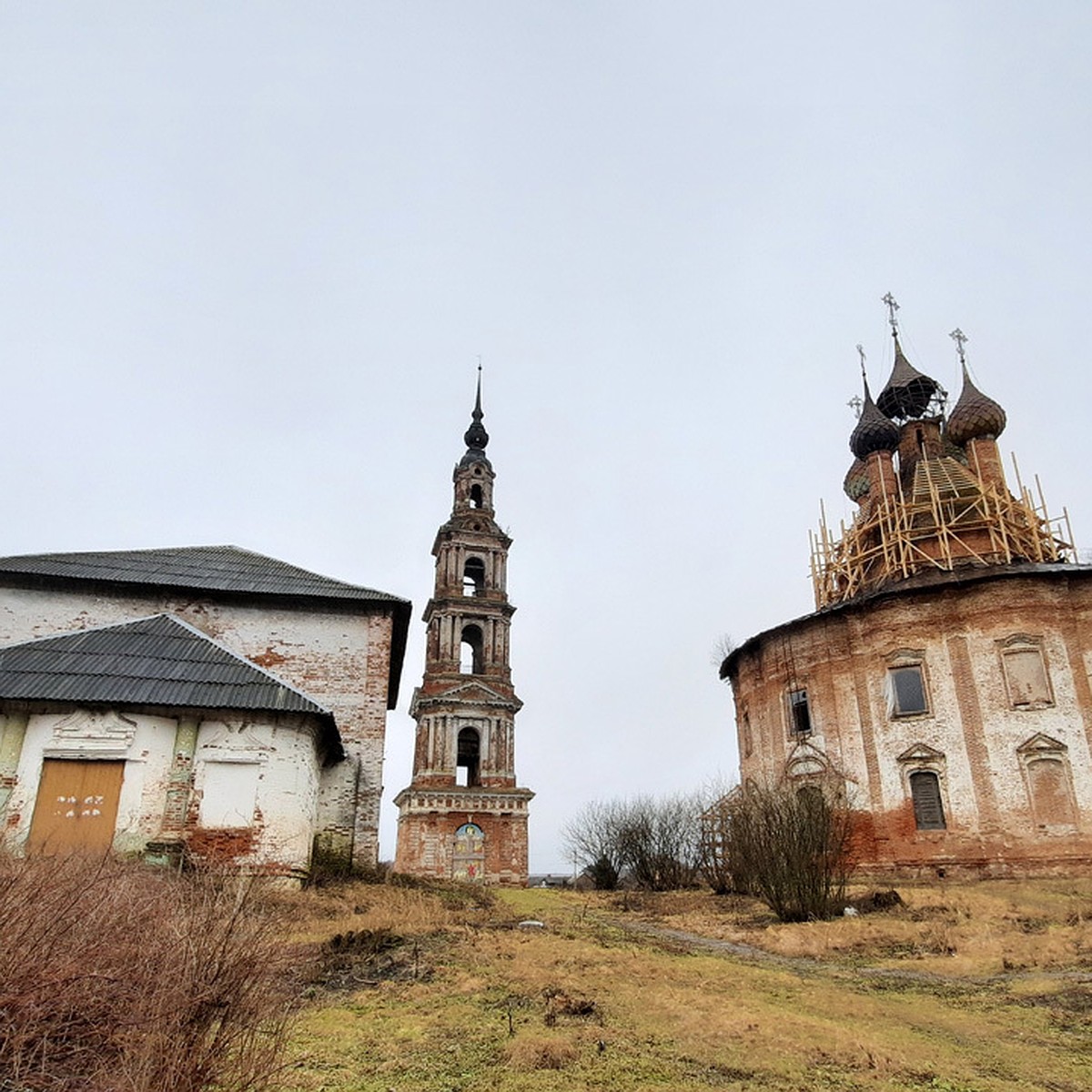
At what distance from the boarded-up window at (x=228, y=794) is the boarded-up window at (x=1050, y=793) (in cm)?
2171

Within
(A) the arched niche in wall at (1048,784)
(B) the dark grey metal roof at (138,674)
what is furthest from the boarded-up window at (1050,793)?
(B) the dark grey metal roof at (138,674)

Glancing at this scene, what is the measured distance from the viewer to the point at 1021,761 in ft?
78.3

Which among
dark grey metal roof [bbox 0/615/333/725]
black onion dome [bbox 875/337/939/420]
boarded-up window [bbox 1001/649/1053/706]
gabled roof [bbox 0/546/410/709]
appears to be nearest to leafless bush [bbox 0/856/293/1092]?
dark grey metal roof [bbox 0/615/333/725]

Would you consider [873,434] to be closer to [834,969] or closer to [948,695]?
[948,695]

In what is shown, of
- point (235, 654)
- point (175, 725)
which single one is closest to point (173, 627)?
point (235, 654)

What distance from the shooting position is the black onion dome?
3847 centimetres

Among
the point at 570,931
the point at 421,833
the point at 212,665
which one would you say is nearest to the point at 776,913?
the point at 570,931

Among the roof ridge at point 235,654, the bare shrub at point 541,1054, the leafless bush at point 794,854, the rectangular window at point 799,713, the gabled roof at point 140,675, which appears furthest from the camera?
the rectangular window at point 799,713

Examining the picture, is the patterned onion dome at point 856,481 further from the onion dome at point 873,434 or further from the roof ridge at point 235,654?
the roof ridge at point 235,654

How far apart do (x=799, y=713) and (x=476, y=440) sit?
28.3 m

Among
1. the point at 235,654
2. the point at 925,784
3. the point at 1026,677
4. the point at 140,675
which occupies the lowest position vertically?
the point at 925,784

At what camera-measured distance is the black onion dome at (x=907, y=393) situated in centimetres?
3847

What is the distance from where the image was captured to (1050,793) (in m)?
23.5

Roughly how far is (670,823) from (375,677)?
1402 centimetres
